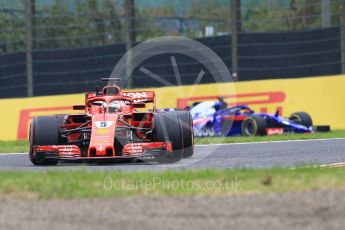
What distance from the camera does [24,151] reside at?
698 inches

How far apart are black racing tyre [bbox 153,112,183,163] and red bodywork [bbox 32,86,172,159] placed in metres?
0.11

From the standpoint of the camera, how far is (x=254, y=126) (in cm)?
2150

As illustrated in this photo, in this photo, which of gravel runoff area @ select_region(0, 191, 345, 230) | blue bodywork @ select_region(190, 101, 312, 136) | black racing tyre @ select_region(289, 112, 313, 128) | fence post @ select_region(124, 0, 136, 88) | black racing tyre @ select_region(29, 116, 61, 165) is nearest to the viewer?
gravel runoff area @ select_region(0, 191, 345, 230)

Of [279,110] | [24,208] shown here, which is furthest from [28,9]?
[24,208]

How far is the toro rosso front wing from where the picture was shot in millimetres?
13148

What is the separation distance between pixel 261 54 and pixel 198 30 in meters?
4.69

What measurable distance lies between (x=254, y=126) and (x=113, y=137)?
8.64 meters

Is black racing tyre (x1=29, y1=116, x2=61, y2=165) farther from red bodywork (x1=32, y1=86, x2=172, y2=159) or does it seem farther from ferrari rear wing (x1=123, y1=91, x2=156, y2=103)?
ferrari rear wing (x1=123, y1=91, x2=156, y2=103)

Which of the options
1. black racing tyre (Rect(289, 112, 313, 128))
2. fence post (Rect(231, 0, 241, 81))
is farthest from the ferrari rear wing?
fence post (Rect(231, 0, 241, 81))

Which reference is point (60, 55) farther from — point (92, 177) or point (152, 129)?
point (92, 177)

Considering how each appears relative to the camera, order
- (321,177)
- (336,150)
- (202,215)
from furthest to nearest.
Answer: (336,150) < (321,177) < (202,215)

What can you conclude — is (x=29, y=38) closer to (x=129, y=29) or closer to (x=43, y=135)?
(x=129, y=29)

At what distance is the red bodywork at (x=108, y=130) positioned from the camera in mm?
13172

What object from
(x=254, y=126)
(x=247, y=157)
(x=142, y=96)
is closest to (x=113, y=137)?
(x=142, y=96)
